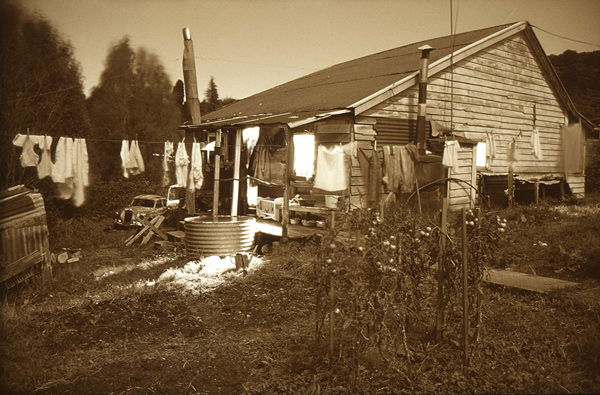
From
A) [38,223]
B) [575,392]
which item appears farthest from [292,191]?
[575,392]

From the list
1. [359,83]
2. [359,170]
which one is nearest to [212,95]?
[359,83]

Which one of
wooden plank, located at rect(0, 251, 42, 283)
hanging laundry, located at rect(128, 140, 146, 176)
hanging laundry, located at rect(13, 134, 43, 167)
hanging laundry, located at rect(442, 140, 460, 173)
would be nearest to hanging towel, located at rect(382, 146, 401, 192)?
hanging laundry, located at rect(442, 140, 460, 173)

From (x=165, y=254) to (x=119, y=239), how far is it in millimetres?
3158

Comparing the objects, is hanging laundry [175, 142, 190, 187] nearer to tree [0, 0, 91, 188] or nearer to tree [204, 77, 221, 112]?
tree [0, 0, 91, 188]

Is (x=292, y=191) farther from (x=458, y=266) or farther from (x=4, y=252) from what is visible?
(x=458, y=266)

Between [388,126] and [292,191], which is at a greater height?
[388,126]

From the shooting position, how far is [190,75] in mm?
13547

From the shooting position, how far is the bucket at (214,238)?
910 centimetres

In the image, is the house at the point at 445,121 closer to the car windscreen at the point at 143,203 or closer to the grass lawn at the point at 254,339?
the grass lawn at the point at 254,339

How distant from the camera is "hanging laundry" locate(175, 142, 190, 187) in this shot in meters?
11.3

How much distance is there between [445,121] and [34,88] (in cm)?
1384

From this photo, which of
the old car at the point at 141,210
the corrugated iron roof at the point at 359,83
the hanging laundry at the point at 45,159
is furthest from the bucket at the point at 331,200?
the hanging laundry at the point at 45,159

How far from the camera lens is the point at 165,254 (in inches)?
421

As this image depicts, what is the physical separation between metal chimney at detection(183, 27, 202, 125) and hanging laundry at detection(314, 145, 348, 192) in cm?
594
